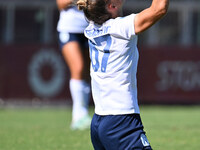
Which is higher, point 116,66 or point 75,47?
point 116,66

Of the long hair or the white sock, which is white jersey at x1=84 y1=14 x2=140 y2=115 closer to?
the long hair

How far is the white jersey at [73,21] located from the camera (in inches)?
295

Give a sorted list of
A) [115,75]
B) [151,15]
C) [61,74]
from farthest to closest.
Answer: [61,74]
[115,75]
[151,15]

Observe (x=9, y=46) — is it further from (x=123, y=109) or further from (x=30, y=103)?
(x=123, y=109)

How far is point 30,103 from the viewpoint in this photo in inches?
587

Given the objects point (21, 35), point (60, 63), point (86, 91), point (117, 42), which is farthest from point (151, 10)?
point (21, 35)

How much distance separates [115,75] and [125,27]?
0.34 meters

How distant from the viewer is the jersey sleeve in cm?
384

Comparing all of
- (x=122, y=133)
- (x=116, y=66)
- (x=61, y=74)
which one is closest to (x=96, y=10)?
(x=116, y=66)

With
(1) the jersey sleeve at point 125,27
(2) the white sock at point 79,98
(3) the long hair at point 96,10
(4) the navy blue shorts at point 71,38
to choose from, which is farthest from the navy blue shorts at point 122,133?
(4) the navy blue shorts at point 71,38

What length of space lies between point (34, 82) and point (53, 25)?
2667mm

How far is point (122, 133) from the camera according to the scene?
153 inches

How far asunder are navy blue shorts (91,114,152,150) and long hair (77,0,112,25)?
660 mm

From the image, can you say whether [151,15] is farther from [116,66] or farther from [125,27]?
[116,66]
